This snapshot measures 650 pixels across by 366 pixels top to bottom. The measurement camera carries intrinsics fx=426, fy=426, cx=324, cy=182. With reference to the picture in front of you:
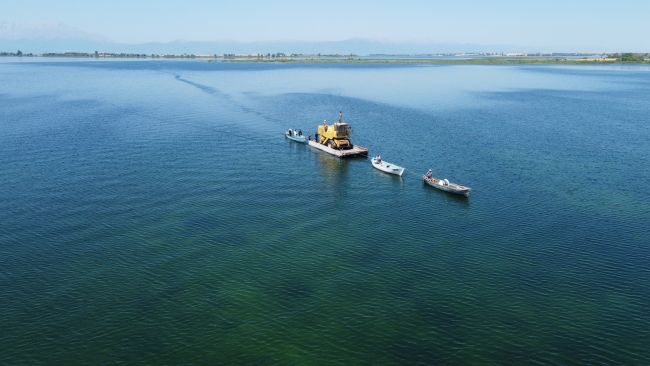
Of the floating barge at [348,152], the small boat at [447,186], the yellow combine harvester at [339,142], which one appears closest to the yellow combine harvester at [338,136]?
the yellow combine harvester at [339,142]

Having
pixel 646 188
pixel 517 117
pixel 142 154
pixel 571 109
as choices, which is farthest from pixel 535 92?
pixel 142 154

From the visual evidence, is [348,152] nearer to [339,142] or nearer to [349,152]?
[349,152]

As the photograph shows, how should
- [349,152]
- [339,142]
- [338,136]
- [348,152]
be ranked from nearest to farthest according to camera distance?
[348,152] → [349,152] → [338,136] → [339,142]

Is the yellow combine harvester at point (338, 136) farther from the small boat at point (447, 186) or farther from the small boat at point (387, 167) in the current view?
the small boat at point (447, 186)

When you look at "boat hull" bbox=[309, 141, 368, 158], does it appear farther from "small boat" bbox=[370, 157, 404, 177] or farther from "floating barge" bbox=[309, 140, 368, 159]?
"small boat" bbox=[370, 157, 404, 177]

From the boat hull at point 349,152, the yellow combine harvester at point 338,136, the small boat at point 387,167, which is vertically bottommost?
the small boat at point 387,167

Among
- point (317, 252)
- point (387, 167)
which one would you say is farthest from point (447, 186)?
point (317, 252)

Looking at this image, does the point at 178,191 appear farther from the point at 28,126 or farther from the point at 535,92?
the point at 535,92
